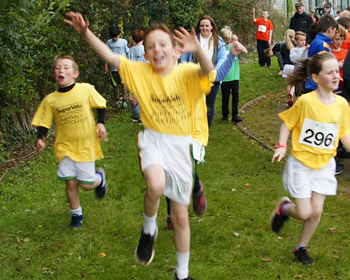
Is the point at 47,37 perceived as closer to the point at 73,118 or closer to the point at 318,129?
the point at 73,118

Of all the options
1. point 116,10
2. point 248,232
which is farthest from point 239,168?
point 116,10

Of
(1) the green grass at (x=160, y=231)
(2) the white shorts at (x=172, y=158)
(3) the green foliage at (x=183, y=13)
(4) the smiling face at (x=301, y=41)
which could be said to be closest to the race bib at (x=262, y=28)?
(3) the green foliage at (x=183, y=13)

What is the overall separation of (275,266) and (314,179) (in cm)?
91

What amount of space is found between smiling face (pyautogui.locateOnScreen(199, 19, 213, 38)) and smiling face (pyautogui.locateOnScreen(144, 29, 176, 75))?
4.81m

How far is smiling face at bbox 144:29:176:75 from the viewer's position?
4.35 meters

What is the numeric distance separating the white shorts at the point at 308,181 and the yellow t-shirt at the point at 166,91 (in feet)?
4.11

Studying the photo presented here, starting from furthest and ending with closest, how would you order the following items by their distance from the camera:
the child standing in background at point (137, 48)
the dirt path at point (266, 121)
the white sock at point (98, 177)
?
the child standing in background at point (137, 48)
the dirt path at point (266, 121)
the white sock at point (98, 177)

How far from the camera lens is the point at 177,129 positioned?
4422 mm

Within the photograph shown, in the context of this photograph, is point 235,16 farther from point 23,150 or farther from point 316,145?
point 316,145

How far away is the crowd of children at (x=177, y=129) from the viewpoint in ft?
14.3

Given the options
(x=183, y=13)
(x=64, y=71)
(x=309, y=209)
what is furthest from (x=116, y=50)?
(x=309, y=209)

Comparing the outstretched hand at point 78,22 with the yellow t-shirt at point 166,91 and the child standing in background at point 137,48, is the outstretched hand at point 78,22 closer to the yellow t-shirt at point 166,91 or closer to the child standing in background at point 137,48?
the yellow t-shirt at point 166,91

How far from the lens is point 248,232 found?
6102 millimetres

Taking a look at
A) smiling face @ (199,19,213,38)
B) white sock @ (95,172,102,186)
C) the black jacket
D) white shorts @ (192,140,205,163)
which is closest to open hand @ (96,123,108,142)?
white sock @ (95,172,102,186)
